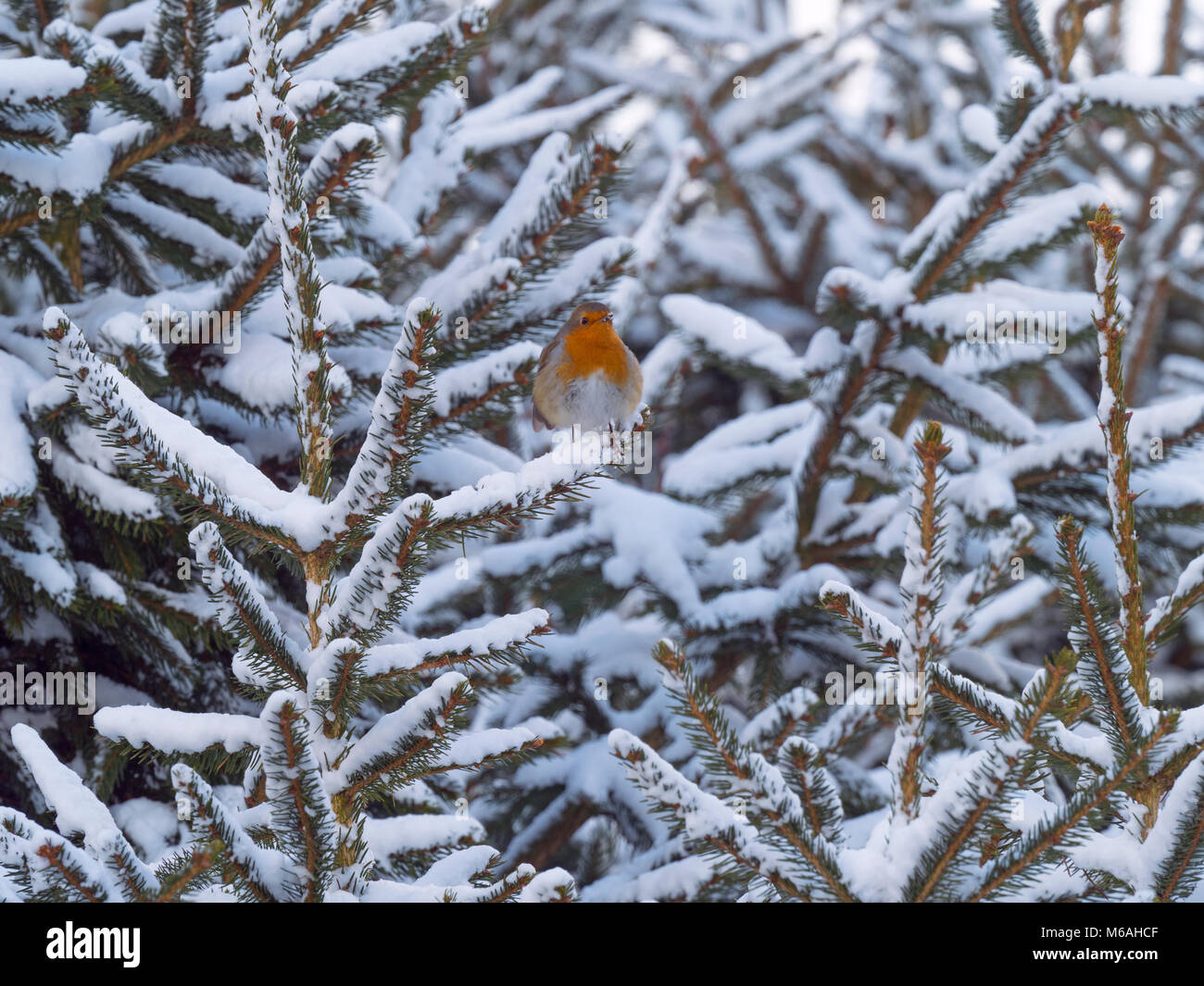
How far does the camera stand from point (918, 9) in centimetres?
745

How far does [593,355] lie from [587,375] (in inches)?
2.2

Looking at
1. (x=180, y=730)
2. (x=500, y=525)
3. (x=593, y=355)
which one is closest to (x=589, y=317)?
(x=593, y=355)

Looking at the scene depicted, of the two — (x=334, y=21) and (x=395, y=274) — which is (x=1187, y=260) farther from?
(x=334, y=21)

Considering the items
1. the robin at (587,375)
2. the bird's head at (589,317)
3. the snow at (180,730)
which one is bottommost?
the snow at (180,730)

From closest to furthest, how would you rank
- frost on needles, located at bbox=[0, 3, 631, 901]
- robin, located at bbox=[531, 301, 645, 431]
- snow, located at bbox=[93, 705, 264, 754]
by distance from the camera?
1. frost on needles, located at bbox=[0, 3, 631, 901]
2. snow, located at bbox=[93, 705, 264, 754]
3. robin, located at bbox=[531, 301, 645, 431]

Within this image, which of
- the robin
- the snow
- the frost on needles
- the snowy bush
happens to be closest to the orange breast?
the robin

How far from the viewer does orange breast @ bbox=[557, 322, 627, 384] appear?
2902mm

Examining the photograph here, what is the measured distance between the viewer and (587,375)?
2939mm

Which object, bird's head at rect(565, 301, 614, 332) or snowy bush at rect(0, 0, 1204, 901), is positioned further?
bird's head at rect(565, 301, 614, 332)

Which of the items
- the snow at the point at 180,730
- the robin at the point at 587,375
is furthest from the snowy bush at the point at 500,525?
the robin at the point at 587,375

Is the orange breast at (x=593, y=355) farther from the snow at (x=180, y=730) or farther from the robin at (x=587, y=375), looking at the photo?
the snow at (x=180, y=730)

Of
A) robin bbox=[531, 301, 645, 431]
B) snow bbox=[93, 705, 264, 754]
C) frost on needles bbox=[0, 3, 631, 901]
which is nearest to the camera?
frost on needles bbox=[0, 3, 631, 901]

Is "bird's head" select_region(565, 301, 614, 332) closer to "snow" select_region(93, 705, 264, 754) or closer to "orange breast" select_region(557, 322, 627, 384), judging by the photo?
"orange breast" select_region(557, 322, 627, 384)

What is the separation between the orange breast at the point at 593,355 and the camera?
290cm
